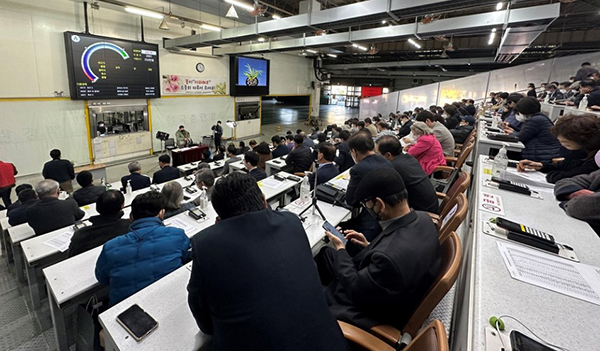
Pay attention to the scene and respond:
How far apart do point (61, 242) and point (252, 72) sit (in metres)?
11.1

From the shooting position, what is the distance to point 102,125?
26.2 ft

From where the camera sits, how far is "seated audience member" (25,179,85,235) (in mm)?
2852

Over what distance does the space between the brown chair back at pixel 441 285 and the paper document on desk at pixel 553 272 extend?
0.21 metres

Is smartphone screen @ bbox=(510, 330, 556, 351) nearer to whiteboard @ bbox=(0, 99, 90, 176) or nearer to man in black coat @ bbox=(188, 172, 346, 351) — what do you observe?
man in black coat @ bbox=(188, 172, 346, 351)

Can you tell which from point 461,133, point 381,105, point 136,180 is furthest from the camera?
point 381,105

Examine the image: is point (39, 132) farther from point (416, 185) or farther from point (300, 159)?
point (416, 185)

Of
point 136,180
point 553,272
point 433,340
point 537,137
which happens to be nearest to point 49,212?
point 136,180

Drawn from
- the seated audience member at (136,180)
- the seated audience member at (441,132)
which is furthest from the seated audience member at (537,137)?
the seated audience member at (136,180)

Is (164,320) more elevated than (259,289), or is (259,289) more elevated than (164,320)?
(259,289)

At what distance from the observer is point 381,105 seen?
1541cm

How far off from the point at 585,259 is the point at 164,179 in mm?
5309

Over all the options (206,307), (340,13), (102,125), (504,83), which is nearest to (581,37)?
(504,83)

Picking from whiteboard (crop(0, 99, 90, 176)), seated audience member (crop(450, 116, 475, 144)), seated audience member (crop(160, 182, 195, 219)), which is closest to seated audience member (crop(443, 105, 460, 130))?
seated audience member (crop(450, 116, 475, 144))

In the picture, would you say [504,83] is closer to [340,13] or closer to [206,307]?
[340,13]
